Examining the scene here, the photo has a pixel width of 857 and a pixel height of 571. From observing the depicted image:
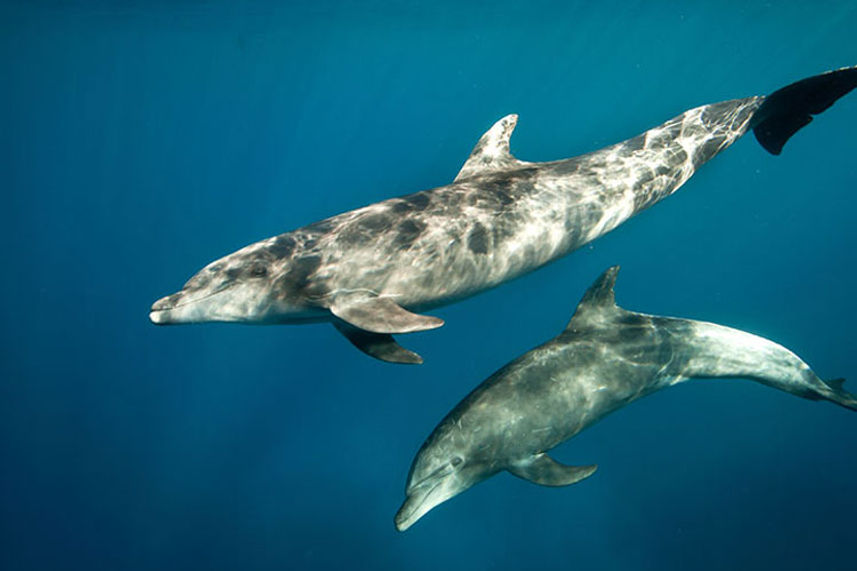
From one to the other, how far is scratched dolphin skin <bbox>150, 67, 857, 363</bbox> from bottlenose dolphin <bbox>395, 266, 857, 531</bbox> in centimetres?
115

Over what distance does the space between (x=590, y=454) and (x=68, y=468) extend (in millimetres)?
22461

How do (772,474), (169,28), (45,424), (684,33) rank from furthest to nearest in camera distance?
(684,33), (169,28), (45,424), (772,474)

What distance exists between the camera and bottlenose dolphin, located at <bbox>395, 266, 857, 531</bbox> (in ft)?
17.8

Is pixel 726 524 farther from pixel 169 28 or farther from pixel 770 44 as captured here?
pixel 770 44

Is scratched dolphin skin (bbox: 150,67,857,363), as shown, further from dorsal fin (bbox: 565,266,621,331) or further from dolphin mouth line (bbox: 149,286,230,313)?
dorsal fin (bbox: 565,266,621,331)

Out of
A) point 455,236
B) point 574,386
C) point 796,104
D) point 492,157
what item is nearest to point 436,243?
point 455,236

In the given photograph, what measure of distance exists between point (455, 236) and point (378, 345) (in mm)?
1697

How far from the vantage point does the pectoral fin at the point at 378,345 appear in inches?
205

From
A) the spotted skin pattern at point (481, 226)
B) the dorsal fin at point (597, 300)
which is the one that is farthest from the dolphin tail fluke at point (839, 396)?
the spotted skin pattern at point (481, 226)

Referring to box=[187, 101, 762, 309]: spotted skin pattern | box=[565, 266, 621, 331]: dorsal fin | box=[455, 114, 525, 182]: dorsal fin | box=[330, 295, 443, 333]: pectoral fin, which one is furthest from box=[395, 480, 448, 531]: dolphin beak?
box=[455, 114, 525, 182]: dorsal fin

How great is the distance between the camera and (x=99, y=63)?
120 ft

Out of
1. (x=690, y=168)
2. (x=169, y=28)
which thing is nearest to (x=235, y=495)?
(x=690, y=168)

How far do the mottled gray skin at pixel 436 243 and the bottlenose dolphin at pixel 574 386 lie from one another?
1.16m

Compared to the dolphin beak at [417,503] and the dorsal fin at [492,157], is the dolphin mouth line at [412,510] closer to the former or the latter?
the dolphin beak at [417,503]
